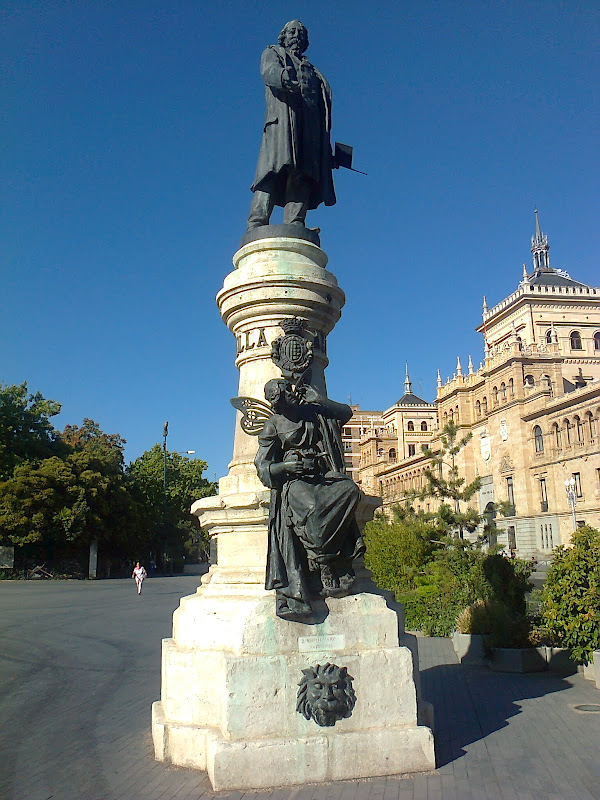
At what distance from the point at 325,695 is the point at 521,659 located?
5.29m

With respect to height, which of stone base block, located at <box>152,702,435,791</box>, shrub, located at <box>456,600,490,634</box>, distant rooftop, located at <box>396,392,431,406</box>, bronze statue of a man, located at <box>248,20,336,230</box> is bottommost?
stone base block, located at <box>152,702,435,791</box>

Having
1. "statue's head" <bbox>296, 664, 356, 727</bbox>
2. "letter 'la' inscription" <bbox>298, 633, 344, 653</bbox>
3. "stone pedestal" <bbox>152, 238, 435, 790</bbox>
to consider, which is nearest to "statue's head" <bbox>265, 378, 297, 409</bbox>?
"stone pedestal" <bbox>152, 238, 435, 790</bbox>

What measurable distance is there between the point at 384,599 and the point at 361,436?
311ft

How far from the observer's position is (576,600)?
7.94m

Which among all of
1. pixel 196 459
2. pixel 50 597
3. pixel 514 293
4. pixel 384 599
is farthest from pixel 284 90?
pixel 514 293

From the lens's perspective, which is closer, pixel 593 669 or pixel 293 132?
pixel 293 132

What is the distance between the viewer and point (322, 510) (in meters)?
4.61

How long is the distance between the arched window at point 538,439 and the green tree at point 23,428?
36.2 m

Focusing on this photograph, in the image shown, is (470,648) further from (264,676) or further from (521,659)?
(264,676)

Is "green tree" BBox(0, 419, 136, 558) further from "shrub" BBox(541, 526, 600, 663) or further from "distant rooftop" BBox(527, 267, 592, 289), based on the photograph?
"distant rooftop" BBox(527, 267, 592, 289)

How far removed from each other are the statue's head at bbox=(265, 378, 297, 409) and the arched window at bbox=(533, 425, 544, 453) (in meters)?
51.1

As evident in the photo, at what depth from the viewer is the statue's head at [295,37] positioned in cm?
666

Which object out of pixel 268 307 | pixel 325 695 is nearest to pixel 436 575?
pixel 268 307

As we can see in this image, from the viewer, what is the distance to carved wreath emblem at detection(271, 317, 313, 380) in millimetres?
5070
